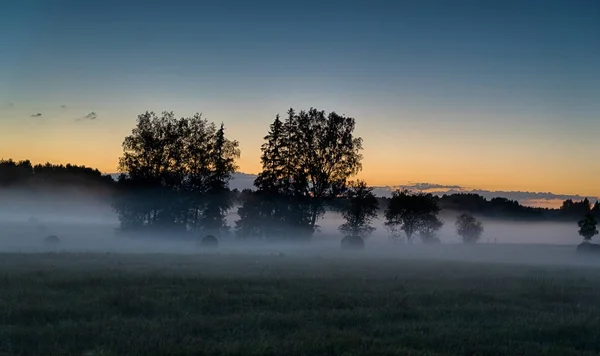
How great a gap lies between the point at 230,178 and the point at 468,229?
71907 mm

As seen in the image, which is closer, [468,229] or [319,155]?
[319,155]

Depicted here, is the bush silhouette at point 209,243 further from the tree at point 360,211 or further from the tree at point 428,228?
the tree at point 428,228

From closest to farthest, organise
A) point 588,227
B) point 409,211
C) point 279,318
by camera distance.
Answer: point 279,318
point 409,211
point 588,227

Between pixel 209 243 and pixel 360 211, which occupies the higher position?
pixel 360 211

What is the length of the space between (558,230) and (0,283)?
176690mm

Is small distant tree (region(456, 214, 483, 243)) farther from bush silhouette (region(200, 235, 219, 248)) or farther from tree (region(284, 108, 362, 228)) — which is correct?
bush silhouette (region(200, 235, 219, 248))

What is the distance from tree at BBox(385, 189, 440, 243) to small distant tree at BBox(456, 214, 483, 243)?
41878 millimetres

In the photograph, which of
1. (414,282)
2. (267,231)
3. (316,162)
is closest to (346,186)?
(316,162)

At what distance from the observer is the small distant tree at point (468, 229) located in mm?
128625

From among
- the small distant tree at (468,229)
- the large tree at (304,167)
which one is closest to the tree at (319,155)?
the large tree at (304,167)

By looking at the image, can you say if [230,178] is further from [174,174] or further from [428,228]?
[428,228]

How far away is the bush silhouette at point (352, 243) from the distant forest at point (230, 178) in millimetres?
3101

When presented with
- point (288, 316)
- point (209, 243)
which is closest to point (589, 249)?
point (209, 243)

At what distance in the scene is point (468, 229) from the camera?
129250mm
